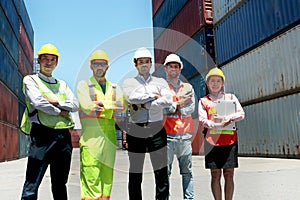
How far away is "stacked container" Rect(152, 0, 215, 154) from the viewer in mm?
18547

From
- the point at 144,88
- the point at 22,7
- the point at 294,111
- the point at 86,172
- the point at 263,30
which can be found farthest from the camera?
the point at 22,7

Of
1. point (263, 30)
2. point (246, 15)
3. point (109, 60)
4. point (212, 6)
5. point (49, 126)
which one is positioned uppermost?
point (212, 6)

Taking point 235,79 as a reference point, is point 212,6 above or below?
above

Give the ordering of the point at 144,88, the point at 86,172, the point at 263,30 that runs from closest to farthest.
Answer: the point at 86,172 → the point at 144,88 → the point at 263,30

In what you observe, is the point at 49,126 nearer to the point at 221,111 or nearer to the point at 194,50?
the point at 221,111

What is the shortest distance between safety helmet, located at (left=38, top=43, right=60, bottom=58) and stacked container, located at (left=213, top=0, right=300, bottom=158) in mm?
10295

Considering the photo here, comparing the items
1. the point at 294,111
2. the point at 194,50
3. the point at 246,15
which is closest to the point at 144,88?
the point at 294,111

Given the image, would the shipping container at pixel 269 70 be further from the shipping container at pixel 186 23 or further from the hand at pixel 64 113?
the hand at pixel 64 113

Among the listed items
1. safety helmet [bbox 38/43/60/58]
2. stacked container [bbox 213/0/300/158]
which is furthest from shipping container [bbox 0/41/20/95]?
safety helmet [bbox 38/43/60/58]

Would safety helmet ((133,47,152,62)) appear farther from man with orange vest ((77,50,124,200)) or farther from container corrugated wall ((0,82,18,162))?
container corrugated wall ((0,82,18,162))

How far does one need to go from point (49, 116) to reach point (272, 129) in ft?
37.4

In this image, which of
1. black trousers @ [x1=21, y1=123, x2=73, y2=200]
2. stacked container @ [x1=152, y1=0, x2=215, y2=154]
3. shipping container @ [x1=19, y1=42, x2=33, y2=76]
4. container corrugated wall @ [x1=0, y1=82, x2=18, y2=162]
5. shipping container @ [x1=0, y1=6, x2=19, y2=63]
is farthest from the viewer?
shipping container @ [x1=19, y1=42, x2=33, y2=76]

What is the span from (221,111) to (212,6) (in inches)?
647

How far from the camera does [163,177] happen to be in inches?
139
